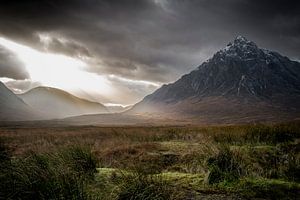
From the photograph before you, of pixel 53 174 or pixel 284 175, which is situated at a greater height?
pixel 53 174

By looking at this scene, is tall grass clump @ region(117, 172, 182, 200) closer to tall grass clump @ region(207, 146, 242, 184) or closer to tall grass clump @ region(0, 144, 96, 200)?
tall grass clump @ region(0, 144, 96, 200)

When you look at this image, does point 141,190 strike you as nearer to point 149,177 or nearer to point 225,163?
point 149,177

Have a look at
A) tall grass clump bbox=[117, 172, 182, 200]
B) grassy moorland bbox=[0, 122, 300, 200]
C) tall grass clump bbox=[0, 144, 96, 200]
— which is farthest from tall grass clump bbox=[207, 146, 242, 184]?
tall grass clump bbox=[0, 144, 96, 200]

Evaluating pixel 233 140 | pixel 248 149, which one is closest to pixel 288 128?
pixel 233 140

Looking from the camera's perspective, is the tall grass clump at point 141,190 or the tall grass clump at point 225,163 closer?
the tall grass clump at point 141,190

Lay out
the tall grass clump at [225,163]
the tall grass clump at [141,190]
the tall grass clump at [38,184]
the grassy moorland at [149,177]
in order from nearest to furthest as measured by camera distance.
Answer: the tall grass clump at [38,184], the grassy moorland at [149,177], the tall grass clump at [141,190], the tall grass clump at [225,163]

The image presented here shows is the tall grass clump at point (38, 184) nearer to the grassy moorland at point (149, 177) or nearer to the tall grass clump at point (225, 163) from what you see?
the grassy moorland at point (149, 177)

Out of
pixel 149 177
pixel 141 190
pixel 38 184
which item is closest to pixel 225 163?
pixel 149 177

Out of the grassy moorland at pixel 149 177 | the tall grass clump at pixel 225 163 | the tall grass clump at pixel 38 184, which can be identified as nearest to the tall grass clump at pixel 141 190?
the grassy moorland at pixel 149 177

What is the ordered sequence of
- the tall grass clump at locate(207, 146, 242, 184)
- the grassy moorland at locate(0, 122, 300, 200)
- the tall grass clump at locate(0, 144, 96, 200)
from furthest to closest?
1. the tall grass clump at locate(207, 146, 242, 184)
2. the grassy moorland at locate(0, 122, 300, 200)
3. the tall grass clump at locate(0, 144, 96, 200)

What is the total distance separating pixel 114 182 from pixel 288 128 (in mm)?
13535

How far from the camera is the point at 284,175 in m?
7.99

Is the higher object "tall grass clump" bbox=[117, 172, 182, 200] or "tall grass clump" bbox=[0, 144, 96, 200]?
"tall grass clump" bbox=[0, 144, 96, 200]

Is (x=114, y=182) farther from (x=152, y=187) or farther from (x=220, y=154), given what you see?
(x=220, y=154)
